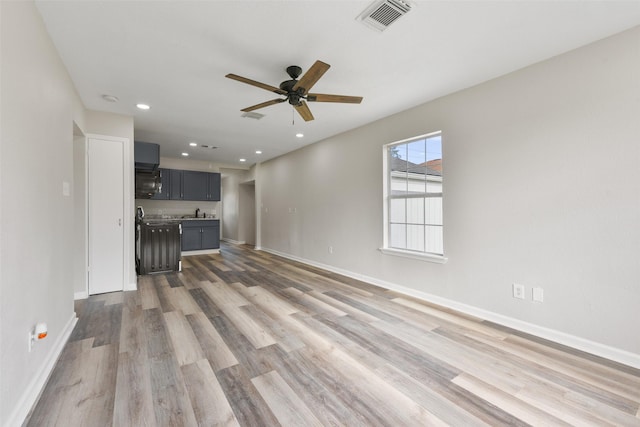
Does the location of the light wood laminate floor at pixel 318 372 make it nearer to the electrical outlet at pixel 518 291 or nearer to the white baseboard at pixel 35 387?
the white baseboard at pixel 35 387

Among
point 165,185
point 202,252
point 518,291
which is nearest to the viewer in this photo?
point 518,291

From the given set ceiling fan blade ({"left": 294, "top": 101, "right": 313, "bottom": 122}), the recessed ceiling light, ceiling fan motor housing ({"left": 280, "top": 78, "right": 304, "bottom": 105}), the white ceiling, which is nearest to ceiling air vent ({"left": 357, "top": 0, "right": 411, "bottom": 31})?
the white ceiling

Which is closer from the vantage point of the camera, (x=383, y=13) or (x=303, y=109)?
(x=383, y=13)

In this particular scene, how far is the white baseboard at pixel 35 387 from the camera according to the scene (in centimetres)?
143

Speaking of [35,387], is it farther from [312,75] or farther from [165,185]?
[165,185]

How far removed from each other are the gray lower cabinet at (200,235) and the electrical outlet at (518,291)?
21.3ft

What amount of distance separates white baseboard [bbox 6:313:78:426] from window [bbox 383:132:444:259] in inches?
142

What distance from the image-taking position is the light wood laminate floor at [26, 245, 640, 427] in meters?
1.55

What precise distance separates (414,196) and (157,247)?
14.9 feet

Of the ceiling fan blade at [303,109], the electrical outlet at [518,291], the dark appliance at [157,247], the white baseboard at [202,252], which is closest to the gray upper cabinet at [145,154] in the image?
the dark appliance at [157,247]

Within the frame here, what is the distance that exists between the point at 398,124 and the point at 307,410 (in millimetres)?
3506

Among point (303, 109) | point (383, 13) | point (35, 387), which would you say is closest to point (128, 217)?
point (35, 387)

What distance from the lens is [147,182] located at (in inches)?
221

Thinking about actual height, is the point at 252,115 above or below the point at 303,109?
above
